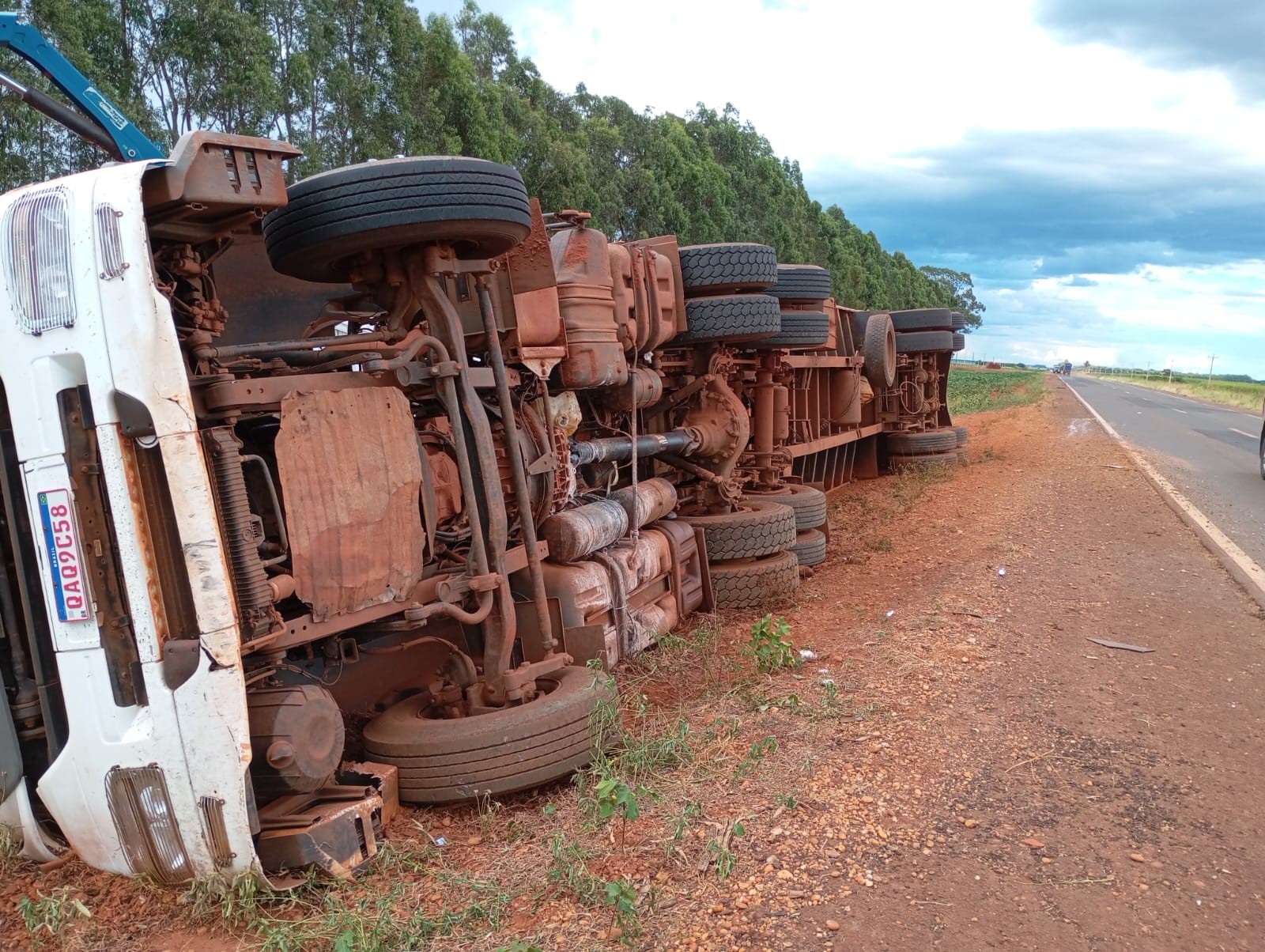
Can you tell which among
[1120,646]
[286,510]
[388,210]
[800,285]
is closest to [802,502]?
[800,285]

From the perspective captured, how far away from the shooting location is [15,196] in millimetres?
2836

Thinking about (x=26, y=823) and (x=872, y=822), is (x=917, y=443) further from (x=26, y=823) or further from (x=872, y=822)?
(x=26, y=823)

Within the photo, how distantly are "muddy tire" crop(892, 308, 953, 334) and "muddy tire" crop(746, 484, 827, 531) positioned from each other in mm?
7182

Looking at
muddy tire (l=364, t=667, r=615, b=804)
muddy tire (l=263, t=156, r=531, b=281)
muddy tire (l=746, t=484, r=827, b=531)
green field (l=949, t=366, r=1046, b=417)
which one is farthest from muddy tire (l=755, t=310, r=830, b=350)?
green field (l=949, t=366, r=1046, b=417)

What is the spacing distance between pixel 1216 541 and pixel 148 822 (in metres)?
8.29

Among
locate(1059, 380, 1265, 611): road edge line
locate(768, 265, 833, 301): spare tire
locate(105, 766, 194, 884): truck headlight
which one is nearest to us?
locate(105, 766, 194, 884): truck headlight

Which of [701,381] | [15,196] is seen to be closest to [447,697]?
[15,196]

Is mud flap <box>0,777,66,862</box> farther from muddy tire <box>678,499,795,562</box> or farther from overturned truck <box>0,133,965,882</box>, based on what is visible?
muddy tire <box>678,499,795,562</box>

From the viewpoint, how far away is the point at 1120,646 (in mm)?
5293

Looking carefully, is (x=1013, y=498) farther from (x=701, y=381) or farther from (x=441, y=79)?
(x=441, y=79)

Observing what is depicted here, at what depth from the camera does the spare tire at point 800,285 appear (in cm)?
861

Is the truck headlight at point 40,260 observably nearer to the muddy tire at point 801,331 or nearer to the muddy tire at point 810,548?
the muddy tire at point 801,331

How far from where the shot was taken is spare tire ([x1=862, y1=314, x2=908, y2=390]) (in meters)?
12.1

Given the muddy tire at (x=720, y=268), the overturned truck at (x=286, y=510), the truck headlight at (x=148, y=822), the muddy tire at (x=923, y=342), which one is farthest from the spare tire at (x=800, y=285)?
the truck headlight at (x=148, y=822)
